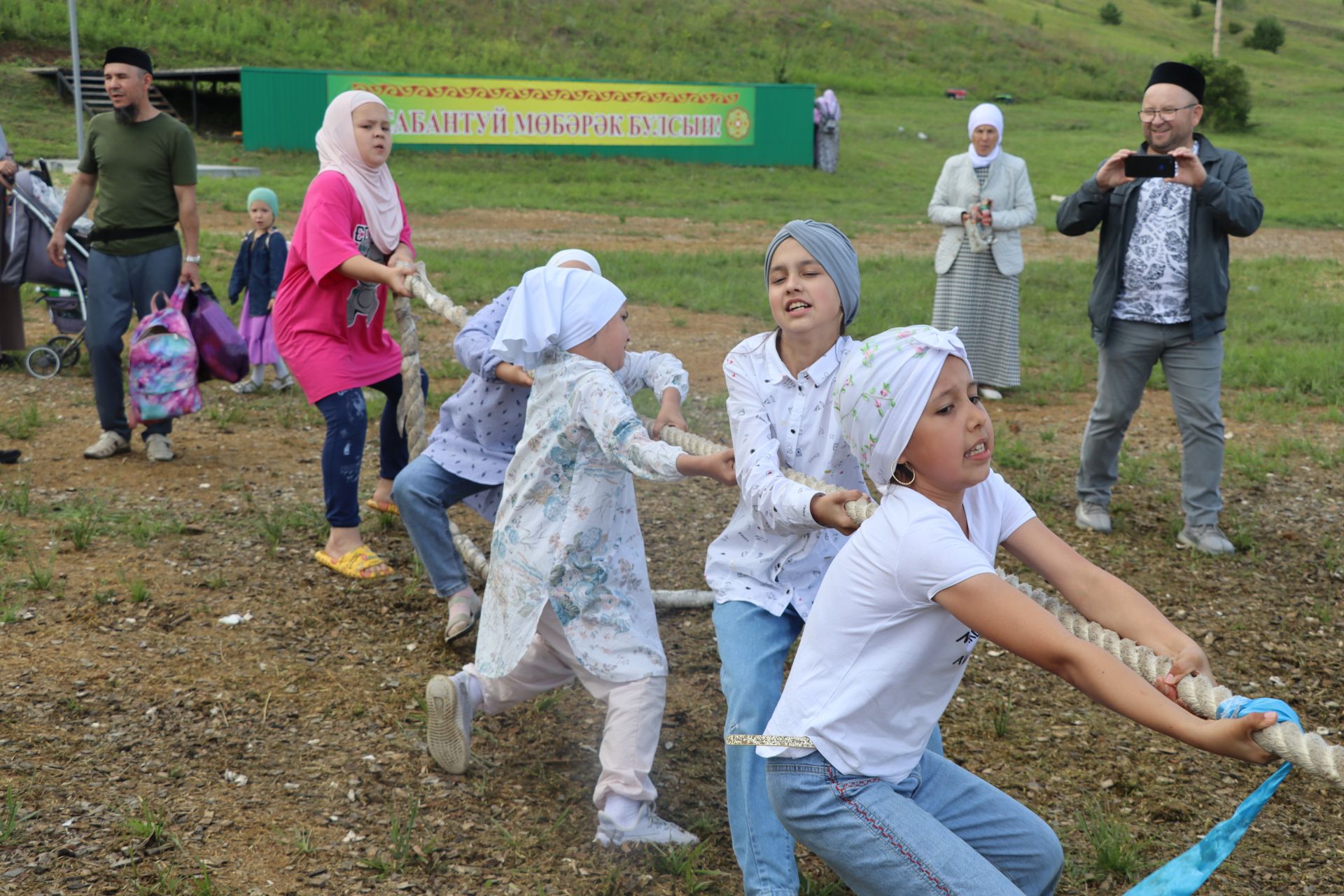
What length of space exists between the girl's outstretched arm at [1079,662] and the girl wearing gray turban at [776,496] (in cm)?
74

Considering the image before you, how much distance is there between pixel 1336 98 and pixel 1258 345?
120 ft

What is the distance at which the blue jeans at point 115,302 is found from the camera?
21.9 feet

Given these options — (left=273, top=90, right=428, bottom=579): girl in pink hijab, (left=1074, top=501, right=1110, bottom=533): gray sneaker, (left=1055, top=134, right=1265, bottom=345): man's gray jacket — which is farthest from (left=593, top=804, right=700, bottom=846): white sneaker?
(left=1055, top=134, right=1265, bottom=345): man's gray jacket

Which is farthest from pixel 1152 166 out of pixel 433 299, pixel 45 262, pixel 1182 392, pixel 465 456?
pixel 45 262

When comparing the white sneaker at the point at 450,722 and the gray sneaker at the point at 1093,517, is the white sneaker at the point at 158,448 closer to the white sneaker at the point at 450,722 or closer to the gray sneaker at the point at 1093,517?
the white sneaker at the point at 450,722

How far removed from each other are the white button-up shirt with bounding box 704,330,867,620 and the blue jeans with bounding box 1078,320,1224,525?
3.20 metres

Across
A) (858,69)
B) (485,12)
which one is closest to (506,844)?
(485,12)

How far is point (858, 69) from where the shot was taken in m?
41.2

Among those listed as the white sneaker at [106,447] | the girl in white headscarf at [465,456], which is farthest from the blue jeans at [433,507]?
the white sneaker at [106,447]

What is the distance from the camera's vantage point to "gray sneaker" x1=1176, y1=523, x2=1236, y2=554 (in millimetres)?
6023

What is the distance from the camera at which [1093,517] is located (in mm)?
6352

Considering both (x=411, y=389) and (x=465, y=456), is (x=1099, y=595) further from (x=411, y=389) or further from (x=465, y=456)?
(x=411, y=389)

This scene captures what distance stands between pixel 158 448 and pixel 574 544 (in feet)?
13.7

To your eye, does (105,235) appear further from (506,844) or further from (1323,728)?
(1323,728)
